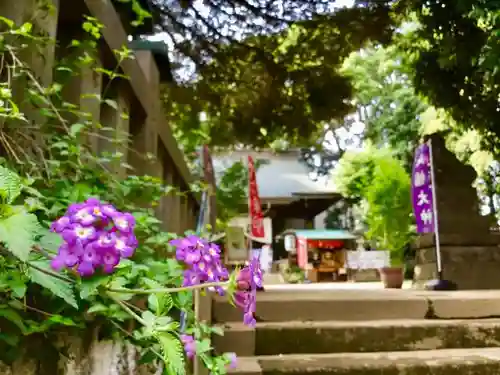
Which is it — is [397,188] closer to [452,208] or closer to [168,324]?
[452,208]

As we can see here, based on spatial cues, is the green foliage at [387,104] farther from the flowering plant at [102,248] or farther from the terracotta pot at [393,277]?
the flowering plant at [102,248]

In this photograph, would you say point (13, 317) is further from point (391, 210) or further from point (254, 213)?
point (391, 210)

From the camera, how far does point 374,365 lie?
2580 mm

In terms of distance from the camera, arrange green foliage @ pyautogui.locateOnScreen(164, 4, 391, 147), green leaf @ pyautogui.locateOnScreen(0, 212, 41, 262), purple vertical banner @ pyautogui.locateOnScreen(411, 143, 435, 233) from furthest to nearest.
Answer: green foliage @ pyautogui.locateOnScreen(164, 4, 391, 147) → purple vertical banner @ pyautogui.locateOnScreen(411, 143, 435, 233) → green leaf @ pyautogui.locateOnScreen(0, 212, 41, 262)

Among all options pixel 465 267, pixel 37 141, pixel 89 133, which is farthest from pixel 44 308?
pixel 465 267

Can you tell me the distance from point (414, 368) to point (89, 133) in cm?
200

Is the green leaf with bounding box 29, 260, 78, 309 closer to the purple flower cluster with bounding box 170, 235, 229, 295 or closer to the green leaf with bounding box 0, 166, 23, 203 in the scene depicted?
the green leaf with bounding box 0, 166, 23, 203

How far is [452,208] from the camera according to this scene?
6.28 meters

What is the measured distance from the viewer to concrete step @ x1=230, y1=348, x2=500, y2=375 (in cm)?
252

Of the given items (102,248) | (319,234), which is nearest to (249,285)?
(102,248)

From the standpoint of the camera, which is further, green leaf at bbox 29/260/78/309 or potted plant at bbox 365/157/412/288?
potted plant at bbox 365/157/412/288

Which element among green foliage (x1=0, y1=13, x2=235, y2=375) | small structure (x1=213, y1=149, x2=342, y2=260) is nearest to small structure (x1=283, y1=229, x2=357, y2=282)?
small structure (x1=213, y1=149, x2=342, y2=260)

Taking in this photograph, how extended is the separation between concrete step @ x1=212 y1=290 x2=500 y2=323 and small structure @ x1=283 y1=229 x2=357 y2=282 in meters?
14.3

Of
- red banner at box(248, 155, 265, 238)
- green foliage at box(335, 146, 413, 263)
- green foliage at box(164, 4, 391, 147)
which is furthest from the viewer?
green foliage at box(335, 146, 413, 263)
